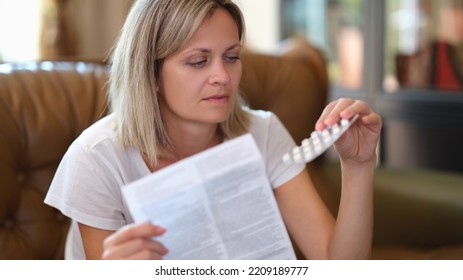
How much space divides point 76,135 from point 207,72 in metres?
0.47

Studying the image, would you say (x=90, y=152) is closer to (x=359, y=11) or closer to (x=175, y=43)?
(x=175, y=43)

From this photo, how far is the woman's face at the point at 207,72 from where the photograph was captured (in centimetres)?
110

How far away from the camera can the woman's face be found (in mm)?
1104

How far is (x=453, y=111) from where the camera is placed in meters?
2.33

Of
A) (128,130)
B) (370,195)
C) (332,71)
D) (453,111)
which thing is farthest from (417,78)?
(128,130)

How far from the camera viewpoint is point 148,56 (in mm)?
1128

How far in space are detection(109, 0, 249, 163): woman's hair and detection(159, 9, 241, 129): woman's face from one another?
0.05ft

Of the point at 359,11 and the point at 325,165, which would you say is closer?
the point at 325,165

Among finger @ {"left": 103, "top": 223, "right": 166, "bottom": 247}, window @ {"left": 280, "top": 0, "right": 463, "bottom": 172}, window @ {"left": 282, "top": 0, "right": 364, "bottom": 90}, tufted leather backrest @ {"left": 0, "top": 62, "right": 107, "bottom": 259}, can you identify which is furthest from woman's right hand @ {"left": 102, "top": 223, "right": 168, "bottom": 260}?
window @ {"left": 282, "top": 0, "right": 364, "bottom": 90}

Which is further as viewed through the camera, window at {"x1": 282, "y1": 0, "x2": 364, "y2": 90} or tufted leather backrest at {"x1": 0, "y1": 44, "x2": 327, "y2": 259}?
window at {"x1": 282, "y1": 0, "x2": 364, "y2": 90}

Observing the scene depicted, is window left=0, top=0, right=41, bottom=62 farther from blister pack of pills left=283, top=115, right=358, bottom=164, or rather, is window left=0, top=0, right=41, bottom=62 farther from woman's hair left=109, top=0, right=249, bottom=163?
blister pack of pills left=283, top=115, right=358, bottom=164

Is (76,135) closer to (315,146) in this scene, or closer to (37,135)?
(37,135)

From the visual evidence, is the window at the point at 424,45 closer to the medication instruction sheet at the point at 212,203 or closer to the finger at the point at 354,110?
the finger at the point at 354,110
